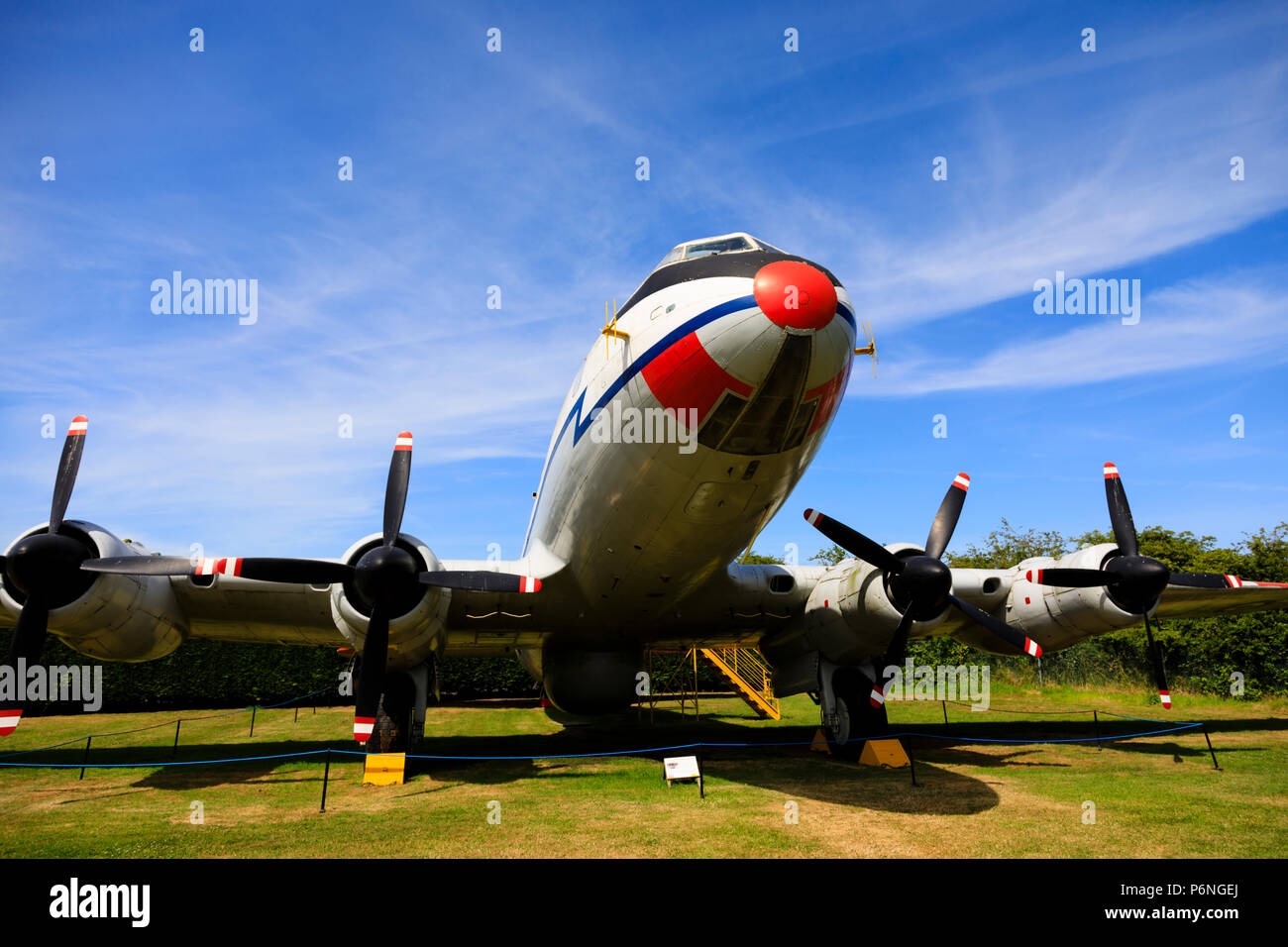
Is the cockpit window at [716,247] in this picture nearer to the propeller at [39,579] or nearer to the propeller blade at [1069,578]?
the propeller blade at [1069,578]

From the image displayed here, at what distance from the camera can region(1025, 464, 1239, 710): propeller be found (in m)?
12.7

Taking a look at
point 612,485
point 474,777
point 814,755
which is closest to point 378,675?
point 474,777

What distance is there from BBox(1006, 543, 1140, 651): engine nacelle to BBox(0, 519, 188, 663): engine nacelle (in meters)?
14.9

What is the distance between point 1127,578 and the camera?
12.9 meters

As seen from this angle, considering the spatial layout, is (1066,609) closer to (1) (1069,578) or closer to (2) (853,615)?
(1) (1069,578)

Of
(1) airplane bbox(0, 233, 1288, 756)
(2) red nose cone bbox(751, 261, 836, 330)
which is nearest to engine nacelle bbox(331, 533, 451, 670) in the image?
(1) airplane bbox(0, 233, 1288, 756)

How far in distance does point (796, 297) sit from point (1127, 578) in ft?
30.4

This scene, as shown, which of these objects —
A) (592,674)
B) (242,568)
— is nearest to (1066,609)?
(592,674)

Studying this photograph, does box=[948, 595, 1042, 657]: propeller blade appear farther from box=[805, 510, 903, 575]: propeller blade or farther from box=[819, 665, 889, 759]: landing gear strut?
box=[819, 665, 889, 759]: landing gear strut

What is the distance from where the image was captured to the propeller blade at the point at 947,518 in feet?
39.7

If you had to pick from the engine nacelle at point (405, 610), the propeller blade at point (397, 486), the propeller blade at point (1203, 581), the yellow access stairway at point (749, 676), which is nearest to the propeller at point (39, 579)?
the engine nacelle at point (405, 610)

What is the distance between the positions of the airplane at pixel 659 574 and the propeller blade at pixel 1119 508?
0.04 meters
